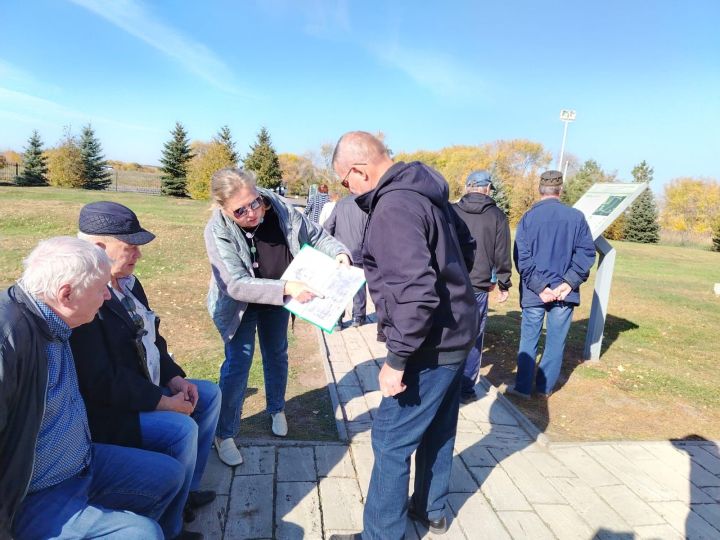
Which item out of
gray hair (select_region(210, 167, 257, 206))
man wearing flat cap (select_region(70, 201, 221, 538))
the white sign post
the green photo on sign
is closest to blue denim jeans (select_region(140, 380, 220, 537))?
man wearing flat cap (select_region(70, 201, 221, 538))

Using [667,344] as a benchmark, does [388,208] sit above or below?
above

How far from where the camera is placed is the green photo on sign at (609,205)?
17.1 ft

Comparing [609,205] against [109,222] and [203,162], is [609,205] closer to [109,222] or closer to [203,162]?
[109,222]

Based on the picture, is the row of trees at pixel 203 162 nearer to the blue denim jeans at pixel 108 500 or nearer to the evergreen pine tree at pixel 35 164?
the evergreen pine tree at pixel 35 164

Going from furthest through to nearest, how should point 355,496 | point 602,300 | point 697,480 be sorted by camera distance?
1. point 602,300
2. point 697,480
3. point 355,496

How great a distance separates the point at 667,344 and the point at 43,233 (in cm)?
1373

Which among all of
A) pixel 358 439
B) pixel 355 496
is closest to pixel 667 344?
pixel 358 439

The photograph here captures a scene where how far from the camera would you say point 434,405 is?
2289mm

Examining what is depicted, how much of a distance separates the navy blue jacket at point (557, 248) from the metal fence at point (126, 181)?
124ft

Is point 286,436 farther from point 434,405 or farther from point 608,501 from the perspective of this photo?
point 608,501

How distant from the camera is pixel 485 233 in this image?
430 centimetres

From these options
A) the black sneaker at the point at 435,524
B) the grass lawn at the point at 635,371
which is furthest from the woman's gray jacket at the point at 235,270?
the grass lawn at the point at 635,371

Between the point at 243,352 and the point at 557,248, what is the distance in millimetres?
2906

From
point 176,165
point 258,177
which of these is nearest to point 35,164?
point 176,165
